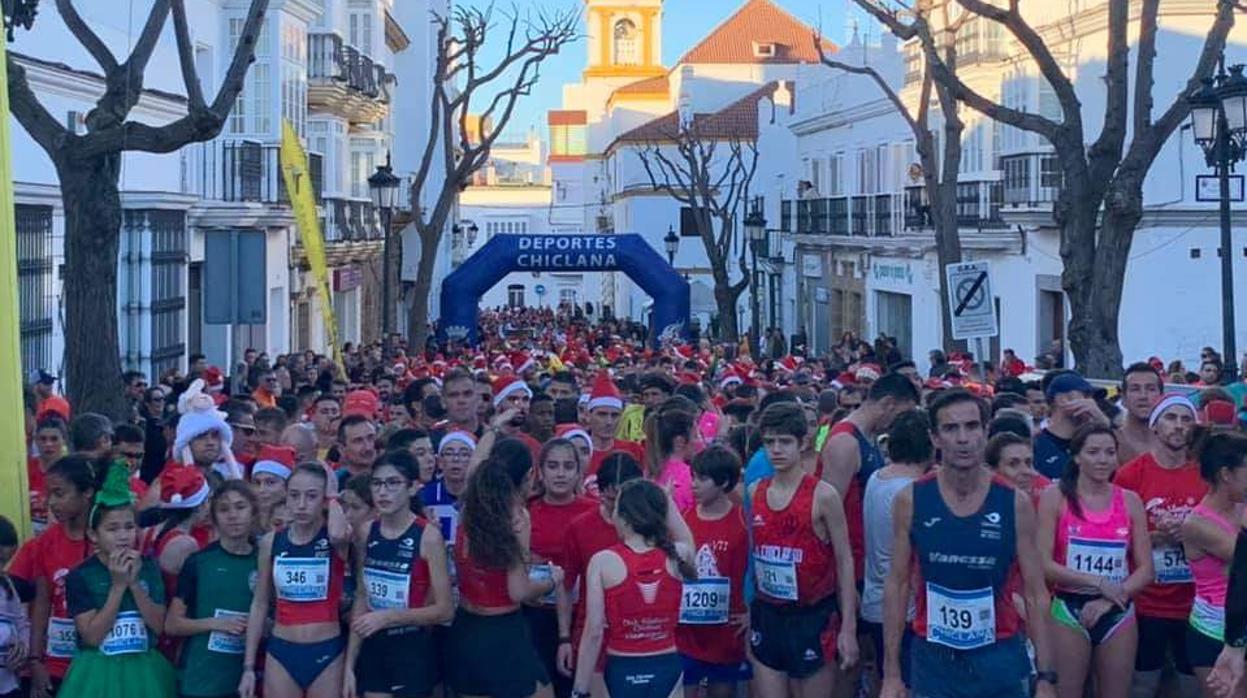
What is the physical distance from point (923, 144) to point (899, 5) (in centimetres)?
452

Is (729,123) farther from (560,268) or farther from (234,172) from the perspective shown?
(234,172)

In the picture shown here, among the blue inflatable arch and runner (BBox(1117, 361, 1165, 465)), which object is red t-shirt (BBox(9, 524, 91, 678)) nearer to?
runner (BBox(1117, 361, 1165, 465))

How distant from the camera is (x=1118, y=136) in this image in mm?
16859

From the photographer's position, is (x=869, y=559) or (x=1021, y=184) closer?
(x=869, y=559)

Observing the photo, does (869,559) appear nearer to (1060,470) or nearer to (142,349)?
(1060,470)

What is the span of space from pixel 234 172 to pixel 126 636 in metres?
22.5

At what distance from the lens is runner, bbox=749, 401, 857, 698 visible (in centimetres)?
770

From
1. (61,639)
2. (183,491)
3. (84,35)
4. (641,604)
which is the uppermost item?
(84,35)

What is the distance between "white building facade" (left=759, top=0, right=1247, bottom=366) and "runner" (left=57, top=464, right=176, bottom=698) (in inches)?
473

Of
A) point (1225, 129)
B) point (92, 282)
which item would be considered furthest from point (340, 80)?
point (92, 282)

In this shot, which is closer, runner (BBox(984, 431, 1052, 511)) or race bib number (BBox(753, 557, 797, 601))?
race bib number (BBox(753, 557, 797, 601))

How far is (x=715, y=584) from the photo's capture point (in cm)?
789

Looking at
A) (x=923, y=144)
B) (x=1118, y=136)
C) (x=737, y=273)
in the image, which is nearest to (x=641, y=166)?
(x=737, y=273)

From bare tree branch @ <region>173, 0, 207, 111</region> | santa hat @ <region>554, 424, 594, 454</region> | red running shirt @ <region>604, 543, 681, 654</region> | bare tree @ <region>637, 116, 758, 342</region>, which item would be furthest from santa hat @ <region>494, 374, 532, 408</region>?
bare tree @ <region>637, 116, 758, 342</region>
